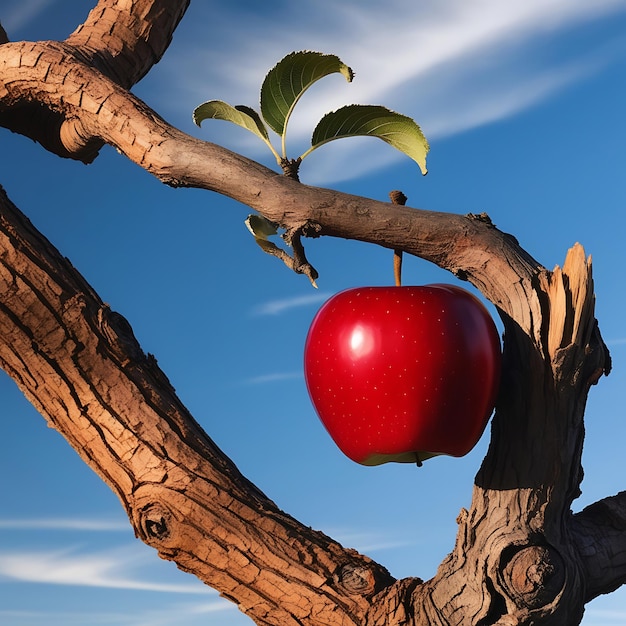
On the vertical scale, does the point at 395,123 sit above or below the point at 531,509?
above

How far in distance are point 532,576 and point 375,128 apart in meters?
1.13

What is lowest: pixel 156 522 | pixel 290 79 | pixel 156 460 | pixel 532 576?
pixel 532 576

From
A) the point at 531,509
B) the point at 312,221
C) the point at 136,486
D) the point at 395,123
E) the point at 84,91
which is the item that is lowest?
the point at 531,509

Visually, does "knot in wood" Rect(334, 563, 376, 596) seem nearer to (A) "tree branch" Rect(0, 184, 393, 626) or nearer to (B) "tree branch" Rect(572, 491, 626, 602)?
(A) "tree branch" Rect(0, 184, 393, 626)

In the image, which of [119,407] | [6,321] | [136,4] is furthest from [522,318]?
[136,4]

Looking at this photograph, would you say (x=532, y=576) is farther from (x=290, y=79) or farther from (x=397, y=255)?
(x=290, y=79)

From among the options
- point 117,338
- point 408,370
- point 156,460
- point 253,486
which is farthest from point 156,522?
point 408,370

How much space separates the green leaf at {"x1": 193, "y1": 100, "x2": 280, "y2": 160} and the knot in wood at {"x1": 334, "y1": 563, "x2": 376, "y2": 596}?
1.05 metres

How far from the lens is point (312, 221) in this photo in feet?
6.44

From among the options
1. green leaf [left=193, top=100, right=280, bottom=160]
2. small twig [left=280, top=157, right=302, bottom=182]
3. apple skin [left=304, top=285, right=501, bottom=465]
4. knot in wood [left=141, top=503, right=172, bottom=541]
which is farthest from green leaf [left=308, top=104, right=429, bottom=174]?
knot in wood [left=141, top=503, right=172, bottom=541]

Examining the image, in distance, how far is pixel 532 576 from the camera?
2037 mm

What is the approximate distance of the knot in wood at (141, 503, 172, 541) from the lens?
7.17 feet

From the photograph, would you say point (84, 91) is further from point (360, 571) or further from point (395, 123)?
point (360, 571)

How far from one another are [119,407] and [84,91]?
0.90 meters
